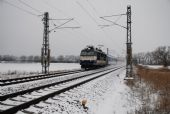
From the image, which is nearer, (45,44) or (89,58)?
(45,44)

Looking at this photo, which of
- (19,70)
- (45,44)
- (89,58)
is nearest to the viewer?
(45,44)

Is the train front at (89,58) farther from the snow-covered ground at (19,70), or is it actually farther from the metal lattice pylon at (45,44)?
the metal lattice pylon at (45,44)

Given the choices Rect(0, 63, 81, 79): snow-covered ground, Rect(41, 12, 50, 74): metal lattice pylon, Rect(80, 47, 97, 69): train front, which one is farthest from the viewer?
Rect(80, 47, 97, 69): train front

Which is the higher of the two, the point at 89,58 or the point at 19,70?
the point at 89,58

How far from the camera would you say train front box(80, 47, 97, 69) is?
3331cm

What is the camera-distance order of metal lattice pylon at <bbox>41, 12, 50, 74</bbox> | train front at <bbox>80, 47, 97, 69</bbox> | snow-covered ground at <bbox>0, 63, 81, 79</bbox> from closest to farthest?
snow-covered ground at <bbox>0, 63, 81, 79</bbox>, metal lattice pylon at <bbox>41, 12, 50, 74</bbox>, train front at <bbox>80, 47, 97, 69</bbox>

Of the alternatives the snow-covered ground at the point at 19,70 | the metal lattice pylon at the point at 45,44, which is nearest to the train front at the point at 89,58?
the snow-covered ground at the point at 19,70

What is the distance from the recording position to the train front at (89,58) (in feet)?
109

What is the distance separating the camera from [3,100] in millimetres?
7609

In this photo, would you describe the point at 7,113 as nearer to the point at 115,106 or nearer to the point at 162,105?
the point at 115,106

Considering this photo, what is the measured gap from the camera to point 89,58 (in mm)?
33438

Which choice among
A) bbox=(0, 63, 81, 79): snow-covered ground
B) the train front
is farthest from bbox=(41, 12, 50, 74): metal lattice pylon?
the train front

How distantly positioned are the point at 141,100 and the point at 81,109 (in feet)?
13.1

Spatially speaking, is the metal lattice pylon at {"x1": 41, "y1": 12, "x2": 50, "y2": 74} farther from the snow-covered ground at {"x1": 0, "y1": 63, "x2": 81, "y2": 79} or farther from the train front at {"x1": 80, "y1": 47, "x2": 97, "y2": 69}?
the train front at {"x1": 80, "y1": 47, "x2": 97, "y2": 69}
